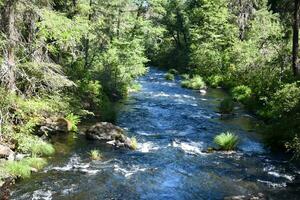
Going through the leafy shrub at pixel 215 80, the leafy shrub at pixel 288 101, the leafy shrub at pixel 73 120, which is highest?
the leafy shrub at pixel 288 101

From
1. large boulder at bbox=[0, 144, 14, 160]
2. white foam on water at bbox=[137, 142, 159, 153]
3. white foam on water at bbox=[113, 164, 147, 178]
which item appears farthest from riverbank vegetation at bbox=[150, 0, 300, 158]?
large boulder at bbox=[0, 144, 14, 160]

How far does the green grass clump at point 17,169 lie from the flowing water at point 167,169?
28 cm

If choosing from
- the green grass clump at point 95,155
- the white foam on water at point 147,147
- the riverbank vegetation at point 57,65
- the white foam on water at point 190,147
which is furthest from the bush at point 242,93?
the green grass clump at point 95,155

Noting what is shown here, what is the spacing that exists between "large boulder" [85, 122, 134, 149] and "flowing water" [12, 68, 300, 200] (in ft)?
1.73

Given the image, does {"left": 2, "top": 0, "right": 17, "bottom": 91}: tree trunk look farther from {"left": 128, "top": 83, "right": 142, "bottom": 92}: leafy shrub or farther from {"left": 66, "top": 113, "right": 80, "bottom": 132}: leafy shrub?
{"left": 128, "top": 83, "right": 142, "bottom": 92}: leafy shrub

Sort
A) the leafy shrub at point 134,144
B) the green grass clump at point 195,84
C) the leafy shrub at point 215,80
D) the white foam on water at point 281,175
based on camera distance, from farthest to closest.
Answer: the leafy shrub at point 215,80, the green grass clump at point 195,84, the leafy shrub at point 134,144, the white foam on water at point 281,175

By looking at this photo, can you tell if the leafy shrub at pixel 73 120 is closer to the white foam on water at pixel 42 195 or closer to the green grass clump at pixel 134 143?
the green grass clump at pixel 134 143

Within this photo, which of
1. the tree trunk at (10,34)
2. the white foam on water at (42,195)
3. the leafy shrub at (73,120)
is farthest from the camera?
the leafy shrub at (73,120)

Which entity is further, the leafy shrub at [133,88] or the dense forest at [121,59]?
the leafy shrub at [133,88]

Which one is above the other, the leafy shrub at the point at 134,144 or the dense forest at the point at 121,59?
the dense forest at the point at 121,59

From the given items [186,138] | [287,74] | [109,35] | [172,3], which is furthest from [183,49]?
[186,138]

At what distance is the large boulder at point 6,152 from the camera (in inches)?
577

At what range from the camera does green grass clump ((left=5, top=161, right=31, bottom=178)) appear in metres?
13.7

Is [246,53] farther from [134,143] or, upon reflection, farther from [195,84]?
[134,143]
